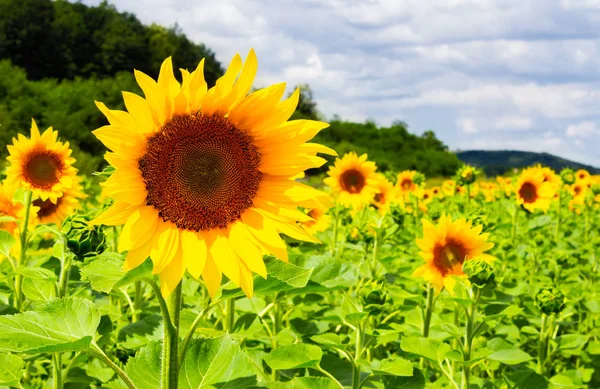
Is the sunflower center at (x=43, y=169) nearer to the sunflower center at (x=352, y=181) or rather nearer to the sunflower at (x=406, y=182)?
the sunflower center at (x=352, y=181)

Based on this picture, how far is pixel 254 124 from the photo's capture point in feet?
5.11

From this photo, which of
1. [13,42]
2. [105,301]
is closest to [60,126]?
[13,42]

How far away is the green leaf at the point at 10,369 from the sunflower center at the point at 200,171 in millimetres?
648

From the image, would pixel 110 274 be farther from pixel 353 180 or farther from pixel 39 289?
pixel 353 180

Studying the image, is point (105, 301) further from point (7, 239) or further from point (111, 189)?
point (111, 189)

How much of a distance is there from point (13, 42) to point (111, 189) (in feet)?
159

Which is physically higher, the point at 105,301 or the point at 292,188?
the point at 292,188

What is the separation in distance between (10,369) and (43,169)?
2052 millimetres

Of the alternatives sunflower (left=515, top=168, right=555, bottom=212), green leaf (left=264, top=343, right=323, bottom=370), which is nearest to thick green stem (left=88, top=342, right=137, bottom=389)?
green leaf (left=264, top=343, right=323, bottom=370)

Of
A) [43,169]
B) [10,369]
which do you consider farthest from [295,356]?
[43,169]

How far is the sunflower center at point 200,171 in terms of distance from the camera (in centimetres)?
149

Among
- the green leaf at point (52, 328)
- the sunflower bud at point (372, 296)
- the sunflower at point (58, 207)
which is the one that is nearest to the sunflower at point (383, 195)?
the sunflower at point (58, 207)

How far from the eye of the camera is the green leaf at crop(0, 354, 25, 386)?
5.49 feet

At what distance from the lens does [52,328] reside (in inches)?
57.0
